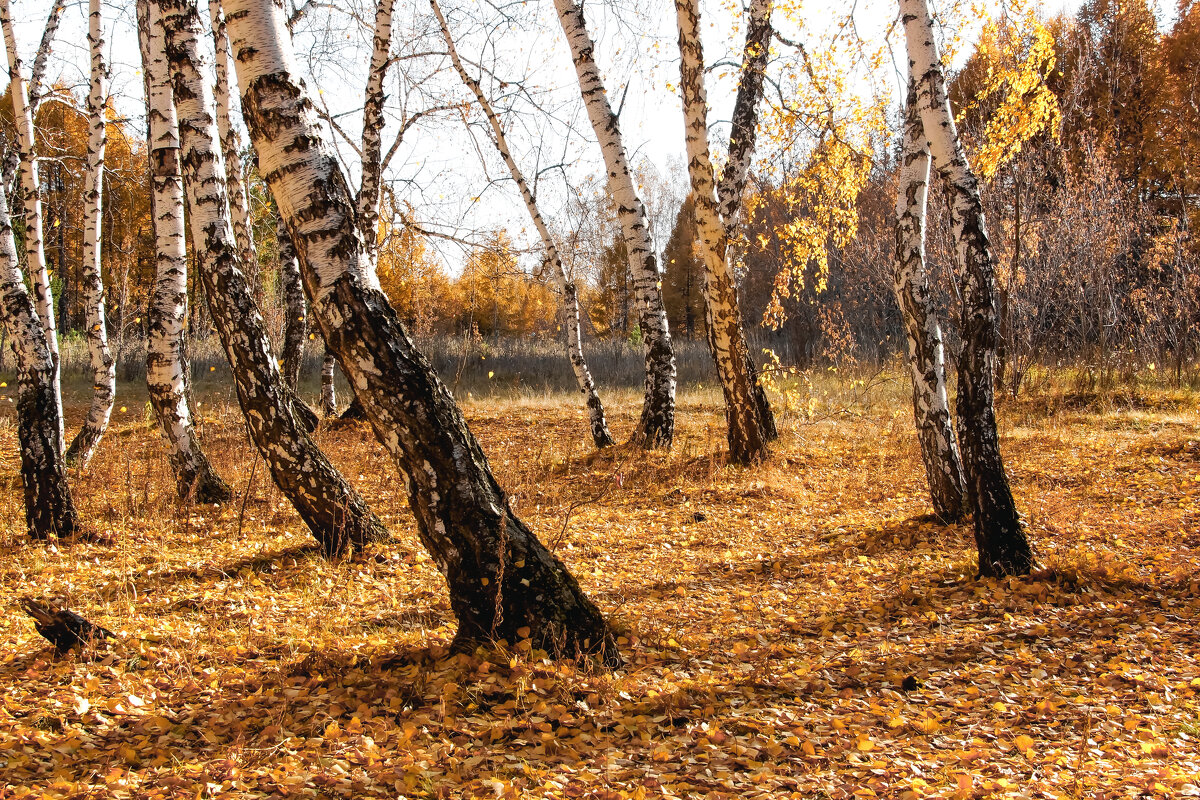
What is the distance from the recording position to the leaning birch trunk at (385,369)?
Answer: 295 cm

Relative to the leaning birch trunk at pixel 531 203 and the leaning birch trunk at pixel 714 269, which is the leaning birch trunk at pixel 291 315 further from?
the leaning birch trunk at pixel 714 269

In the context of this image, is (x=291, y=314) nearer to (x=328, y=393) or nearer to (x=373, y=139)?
(x=328, y=393)

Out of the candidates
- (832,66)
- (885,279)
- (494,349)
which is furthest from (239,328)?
(494,349)

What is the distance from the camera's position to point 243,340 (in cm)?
502

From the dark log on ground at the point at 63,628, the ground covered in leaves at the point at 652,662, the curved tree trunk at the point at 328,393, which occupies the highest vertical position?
the curved tree trunk at the point at 328,393

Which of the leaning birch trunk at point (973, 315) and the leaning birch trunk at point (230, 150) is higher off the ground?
the leaning birch trunk at point (230, 150)

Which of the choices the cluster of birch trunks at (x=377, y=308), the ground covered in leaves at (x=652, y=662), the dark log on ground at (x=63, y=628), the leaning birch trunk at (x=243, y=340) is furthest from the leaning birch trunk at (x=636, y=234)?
the dark log on ground at (x=63, y=628)

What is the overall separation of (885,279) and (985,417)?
1237 cm

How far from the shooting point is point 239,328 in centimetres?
503

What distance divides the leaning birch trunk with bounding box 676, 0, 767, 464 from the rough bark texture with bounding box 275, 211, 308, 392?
643 cm

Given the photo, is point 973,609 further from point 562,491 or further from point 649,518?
point 562,491

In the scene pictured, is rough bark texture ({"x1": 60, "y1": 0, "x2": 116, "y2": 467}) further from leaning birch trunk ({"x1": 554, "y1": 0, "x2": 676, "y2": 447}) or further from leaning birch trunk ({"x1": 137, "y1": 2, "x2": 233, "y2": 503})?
leaning birch trunk ({"x1": 554, "y1": 0, "x2": 676, "y2": 447})

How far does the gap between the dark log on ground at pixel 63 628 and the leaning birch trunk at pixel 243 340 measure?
1651 mm

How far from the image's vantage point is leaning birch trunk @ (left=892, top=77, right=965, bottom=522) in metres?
4.84
